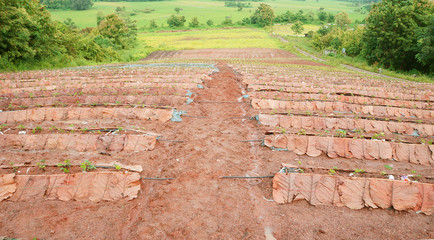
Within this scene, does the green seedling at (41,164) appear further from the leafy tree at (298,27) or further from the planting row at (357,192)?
the leafy tree at (298,27)

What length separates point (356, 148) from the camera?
287 inches

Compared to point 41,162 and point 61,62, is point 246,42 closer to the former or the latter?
point 61,62

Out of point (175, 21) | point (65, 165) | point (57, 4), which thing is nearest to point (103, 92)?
point (65, 165)

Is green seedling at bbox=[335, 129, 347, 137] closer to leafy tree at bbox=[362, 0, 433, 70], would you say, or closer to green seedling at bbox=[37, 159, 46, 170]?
green seedling at bbox=[37, 159, 46, 170]

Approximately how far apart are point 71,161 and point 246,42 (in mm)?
46708

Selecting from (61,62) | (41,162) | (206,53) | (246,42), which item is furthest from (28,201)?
(246,42)

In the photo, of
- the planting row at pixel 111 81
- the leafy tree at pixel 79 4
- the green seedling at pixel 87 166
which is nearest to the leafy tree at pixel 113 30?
the planting row at pixel 111 81

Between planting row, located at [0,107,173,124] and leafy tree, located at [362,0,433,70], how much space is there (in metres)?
27.0

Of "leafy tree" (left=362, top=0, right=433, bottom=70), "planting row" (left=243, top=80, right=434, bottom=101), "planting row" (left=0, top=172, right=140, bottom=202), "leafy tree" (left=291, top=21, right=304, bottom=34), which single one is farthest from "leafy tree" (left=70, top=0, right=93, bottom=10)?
"planting row" (left=0, top=172, right=140, bottom=202)

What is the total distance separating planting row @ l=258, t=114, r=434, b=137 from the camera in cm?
891

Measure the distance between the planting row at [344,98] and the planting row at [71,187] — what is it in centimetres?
776

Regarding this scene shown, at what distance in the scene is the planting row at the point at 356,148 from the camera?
7.16 meters

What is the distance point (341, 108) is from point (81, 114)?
34.3 ft

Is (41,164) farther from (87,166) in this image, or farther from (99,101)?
(99,101)
